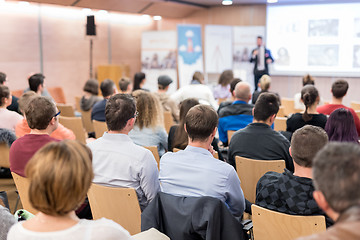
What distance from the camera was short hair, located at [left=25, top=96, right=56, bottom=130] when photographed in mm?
2906

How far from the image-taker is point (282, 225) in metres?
1.99

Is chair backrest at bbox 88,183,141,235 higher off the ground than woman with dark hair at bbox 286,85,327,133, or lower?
lower

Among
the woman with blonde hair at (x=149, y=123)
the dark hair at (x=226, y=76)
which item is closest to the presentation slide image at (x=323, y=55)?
the dark hair at (x=226, y=76)

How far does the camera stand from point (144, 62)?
11055 mm

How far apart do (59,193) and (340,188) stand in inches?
34.5

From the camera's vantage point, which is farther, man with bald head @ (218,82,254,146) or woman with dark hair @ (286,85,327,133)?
man with bald head @ (218,82,254,146)

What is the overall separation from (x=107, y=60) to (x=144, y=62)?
1.12 m

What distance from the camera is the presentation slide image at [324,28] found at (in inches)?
396

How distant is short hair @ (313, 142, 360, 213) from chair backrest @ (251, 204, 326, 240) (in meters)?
0.80

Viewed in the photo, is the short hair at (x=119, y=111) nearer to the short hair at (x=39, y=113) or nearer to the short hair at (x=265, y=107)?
the short hair at (x=39, y=113)

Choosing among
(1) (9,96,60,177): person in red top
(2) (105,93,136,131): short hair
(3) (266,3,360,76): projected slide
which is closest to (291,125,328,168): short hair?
(2) (105,93,136,131): short hair

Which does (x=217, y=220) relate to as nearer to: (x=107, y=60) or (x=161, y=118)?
(x=161, y=118)

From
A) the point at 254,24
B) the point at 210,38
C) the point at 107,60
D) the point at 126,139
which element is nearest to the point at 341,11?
the point at 254,24

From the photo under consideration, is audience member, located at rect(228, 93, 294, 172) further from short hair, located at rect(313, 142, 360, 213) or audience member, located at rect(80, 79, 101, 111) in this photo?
audience member, located at rect(80, 79, 101, 111)
